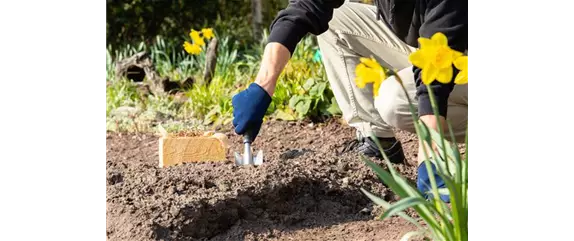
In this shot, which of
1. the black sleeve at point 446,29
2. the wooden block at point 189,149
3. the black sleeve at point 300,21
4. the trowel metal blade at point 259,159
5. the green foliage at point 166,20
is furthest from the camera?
the green foliage at point 166,20

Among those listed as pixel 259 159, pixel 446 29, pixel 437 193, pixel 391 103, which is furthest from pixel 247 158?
pixel 437 193

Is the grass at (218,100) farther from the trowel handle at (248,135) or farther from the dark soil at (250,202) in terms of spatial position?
the trowel handle at (248,135)

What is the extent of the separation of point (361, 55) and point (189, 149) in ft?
3.09

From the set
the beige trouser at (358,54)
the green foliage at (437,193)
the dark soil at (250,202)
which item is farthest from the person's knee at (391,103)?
the green foliage at (437,193)

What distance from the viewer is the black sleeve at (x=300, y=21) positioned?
9.46 feet

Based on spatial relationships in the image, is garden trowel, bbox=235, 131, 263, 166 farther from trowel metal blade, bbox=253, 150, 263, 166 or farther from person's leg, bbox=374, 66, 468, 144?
person's leg, bbox=374, 66, 468, 144

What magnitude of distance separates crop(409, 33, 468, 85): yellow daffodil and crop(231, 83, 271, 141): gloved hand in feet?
3.40

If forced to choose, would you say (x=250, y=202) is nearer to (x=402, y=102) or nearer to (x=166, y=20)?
(x=402, y=102)

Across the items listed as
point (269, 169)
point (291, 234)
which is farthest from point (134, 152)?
point (291, 234)

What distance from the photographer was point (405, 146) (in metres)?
4.39

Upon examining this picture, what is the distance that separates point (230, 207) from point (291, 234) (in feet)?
0.80

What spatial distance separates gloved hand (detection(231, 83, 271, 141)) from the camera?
296cm

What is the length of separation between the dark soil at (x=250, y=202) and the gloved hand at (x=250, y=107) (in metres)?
0.19
